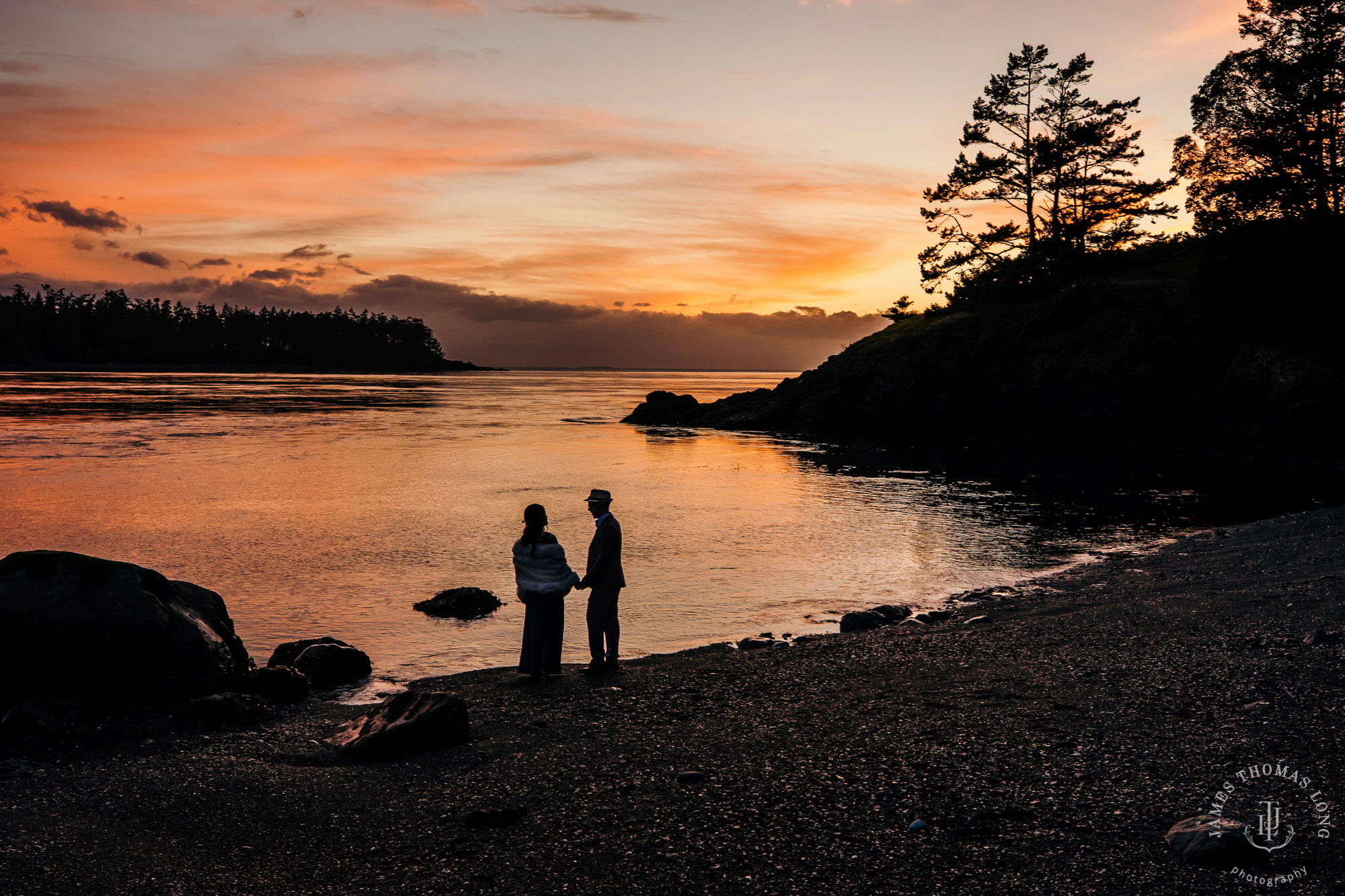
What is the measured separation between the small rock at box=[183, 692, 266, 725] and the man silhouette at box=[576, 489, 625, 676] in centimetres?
395

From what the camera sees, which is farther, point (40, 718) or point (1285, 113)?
point (1285, 113)

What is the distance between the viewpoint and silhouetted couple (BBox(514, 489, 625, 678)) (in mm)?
10477

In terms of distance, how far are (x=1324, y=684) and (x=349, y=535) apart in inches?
804

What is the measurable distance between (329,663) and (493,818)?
18.0ft

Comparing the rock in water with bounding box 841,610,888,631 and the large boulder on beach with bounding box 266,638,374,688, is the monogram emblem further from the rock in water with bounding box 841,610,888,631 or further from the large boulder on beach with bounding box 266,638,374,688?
the large boulder on beach with bounding box 266,638,374,688

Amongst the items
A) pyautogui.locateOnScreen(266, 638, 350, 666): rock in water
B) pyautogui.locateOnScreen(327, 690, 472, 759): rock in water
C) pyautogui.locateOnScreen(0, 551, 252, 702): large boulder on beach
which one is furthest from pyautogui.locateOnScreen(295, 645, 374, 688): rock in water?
pyautogui.locateOnScreen(327, 690, 472, 759): rock in water

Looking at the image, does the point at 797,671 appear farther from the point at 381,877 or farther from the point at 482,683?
the point at 381,877

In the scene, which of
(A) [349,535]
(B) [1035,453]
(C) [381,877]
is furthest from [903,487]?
(C) [381,877]

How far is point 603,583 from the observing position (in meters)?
11.0

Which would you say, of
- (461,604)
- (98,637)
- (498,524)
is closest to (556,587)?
(461,604)

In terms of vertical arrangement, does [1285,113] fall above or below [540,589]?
above

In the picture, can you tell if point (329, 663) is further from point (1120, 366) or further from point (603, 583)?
point (1120, 366)

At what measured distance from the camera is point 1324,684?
26.7ft

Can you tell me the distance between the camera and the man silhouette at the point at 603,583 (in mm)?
10820
